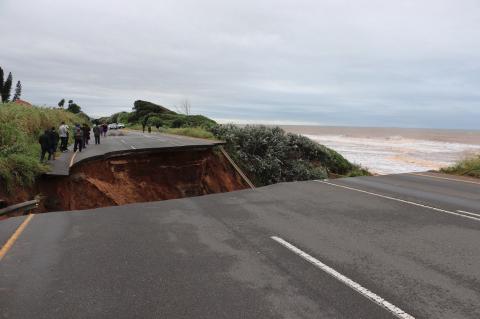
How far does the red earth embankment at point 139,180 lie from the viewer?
43.1 ft

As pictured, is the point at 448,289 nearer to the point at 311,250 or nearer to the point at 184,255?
the point at 311,250

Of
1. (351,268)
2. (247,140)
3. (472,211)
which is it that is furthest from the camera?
(247,140)

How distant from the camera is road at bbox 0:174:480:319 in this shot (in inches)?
162

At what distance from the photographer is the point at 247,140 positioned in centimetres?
2612

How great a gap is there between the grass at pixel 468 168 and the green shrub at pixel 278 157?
729 centimetres

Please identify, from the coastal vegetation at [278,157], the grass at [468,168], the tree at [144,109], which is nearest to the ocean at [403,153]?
the coastal vegetation at [278,157]

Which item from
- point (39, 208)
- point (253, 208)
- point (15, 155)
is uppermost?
point (15, 155)

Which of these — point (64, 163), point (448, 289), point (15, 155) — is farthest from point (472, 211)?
point (64, 163)

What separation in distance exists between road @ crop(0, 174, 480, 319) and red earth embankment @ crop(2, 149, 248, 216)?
525cm

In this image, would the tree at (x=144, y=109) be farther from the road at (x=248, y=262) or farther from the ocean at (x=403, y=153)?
the road at (x=248, y=262)

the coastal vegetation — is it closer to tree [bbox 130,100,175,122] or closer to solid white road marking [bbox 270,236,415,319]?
solid white road marking [bbox 270,236,415,319]

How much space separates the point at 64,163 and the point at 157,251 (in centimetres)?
1137

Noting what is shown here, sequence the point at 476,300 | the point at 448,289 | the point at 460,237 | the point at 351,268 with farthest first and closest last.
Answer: the point at 460,237 → the point at 351,268 → the point at 448,289 → the point at 476,300

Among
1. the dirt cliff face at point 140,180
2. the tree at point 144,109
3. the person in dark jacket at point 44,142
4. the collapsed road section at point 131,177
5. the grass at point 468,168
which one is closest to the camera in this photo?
the collapsed road section at point 131,177
